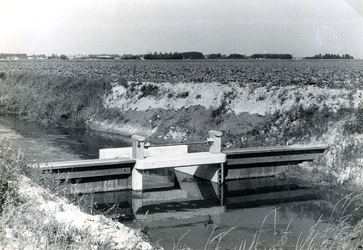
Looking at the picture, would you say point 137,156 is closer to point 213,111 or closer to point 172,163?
point 172,163

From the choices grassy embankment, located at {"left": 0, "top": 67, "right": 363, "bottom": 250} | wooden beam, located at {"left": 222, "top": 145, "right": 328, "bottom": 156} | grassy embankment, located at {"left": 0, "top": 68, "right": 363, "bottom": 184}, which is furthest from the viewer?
grassy embankment, located at {"left": 0, "top": 68, "right": 363, "bottom": 184}

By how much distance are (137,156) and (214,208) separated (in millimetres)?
3688

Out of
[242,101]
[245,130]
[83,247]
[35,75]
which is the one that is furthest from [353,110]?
[35,75]

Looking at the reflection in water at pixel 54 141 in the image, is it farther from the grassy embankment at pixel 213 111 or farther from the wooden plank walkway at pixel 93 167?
the wooden plank walkway at pixel 93 167

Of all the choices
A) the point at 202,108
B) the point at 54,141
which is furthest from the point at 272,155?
the point at 54,141

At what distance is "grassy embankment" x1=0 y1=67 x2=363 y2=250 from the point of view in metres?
24.0

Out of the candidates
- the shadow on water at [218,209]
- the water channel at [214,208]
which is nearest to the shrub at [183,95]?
the water channel at [214,208]

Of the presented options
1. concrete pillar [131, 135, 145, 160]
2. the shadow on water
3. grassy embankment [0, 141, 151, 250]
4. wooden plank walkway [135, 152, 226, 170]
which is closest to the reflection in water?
concrete pillar [131, 135, 145, 160]

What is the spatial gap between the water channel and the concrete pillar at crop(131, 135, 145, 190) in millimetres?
421

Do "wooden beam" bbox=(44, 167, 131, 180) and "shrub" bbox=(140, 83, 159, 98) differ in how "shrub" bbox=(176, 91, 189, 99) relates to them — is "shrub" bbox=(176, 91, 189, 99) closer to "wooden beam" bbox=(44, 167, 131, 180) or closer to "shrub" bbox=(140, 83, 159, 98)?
"shrub" bbox=(140, 83, 159, 98)

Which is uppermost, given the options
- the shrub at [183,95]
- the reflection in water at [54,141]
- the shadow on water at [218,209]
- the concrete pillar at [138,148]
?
the shrub at [183,95]

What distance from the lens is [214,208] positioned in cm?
1753

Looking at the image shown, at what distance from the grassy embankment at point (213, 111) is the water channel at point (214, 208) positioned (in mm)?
2791

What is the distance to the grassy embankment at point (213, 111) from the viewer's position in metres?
24.0
